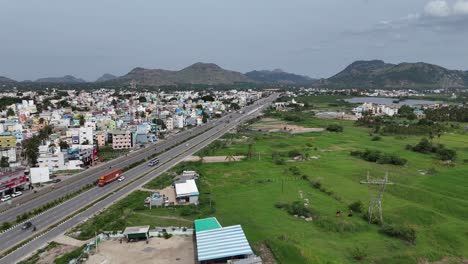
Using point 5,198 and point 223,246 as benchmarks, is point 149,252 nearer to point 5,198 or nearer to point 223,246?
point 223,246

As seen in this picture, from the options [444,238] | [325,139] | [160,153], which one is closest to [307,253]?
[444,238]

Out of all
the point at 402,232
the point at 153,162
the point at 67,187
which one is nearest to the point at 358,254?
the point at 402,232

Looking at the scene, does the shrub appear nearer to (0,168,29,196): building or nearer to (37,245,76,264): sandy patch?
(37,245,76,264): sandy patch

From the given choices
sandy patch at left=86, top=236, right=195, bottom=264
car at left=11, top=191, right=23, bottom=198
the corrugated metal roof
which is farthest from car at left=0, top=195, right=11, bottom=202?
the corrugated metal roof

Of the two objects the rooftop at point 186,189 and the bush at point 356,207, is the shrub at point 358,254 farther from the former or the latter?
the rooftop at point 186,189

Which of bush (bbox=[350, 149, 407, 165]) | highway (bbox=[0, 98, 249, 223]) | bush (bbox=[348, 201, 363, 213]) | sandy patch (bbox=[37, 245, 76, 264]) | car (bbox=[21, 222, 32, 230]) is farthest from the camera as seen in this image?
bush (bbox=[350, 149, 407, 165])
